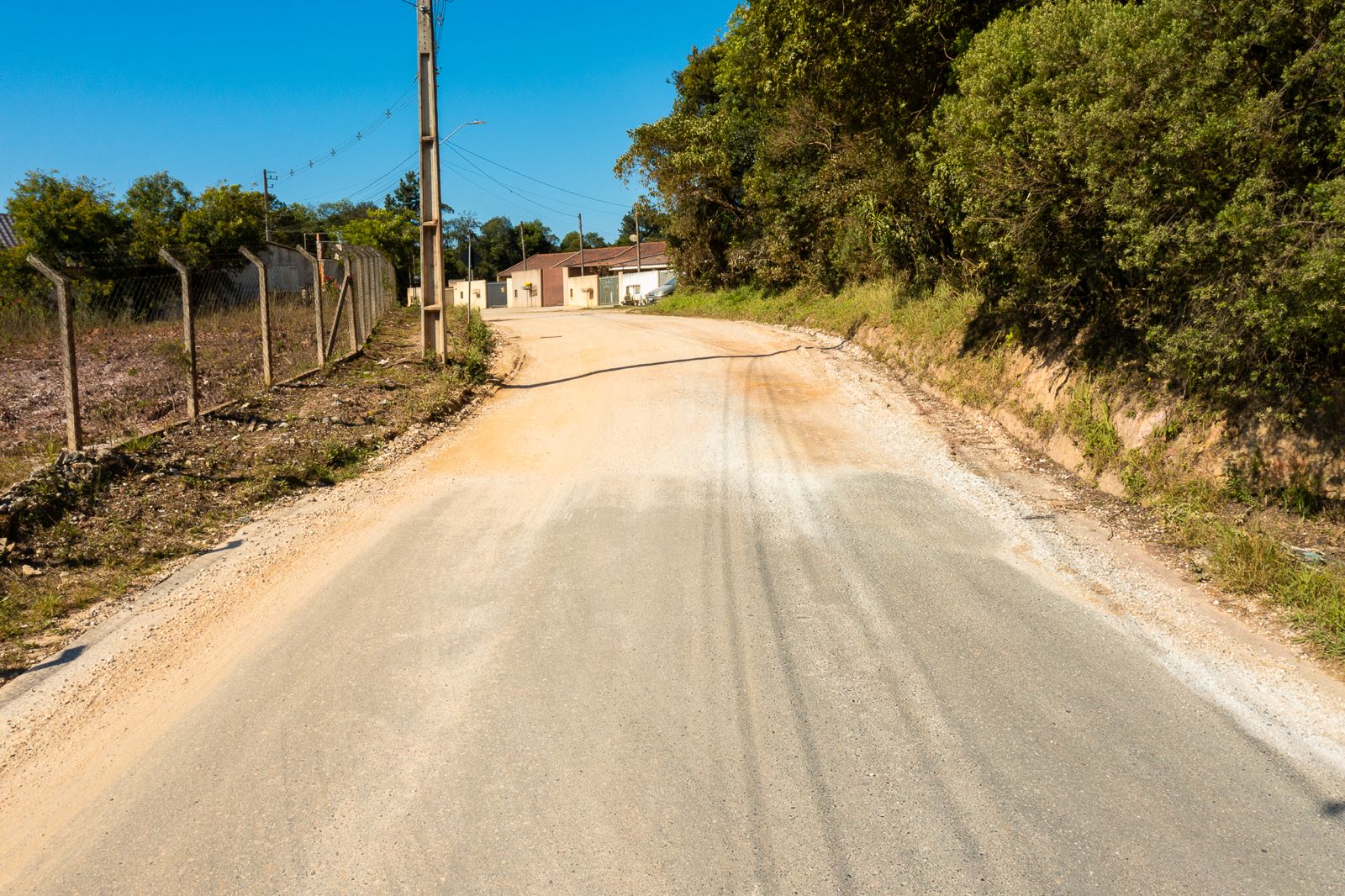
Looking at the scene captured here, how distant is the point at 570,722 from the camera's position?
4.35 metres

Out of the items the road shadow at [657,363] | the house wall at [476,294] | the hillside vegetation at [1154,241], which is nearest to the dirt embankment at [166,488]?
the road shadow at [657,363]

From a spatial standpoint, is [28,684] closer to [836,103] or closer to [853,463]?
[853,463]

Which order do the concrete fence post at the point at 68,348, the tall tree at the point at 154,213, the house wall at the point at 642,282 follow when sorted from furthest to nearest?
the house wall at the point at 642,282 < the tall tree at the point at 154,213 < the concrete fence post at the point at 68,348

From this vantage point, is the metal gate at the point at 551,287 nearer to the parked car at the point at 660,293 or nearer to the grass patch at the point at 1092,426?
the parked car at the point at 660,293

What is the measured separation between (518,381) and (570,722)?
11.1m

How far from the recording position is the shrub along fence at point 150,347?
29.1ft

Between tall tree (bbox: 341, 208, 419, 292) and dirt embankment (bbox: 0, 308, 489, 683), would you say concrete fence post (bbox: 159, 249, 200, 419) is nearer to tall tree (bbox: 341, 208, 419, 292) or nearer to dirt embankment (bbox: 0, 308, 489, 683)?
dirt embankment (bbox: 0, 308, 489, 683)

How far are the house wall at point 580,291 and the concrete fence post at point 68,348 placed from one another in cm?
4853

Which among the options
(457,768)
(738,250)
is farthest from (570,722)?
(738,250)

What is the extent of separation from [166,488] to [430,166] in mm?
8542

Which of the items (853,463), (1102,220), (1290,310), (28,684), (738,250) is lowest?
(28,684)

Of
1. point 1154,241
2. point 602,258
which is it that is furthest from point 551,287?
point 1154,241

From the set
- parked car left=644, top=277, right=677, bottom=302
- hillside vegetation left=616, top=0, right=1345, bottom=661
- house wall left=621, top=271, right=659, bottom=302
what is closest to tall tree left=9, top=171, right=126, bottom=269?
hillside vegetation left=616, top=0, right=1345, bottom=661

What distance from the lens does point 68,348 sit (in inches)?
302
